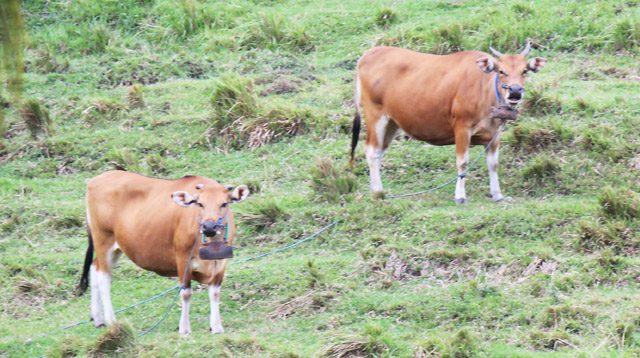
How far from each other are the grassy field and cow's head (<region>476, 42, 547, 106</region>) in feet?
4.00

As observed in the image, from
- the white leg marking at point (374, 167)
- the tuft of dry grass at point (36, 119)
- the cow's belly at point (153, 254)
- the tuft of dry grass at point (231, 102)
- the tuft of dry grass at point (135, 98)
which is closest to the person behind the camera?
the cow's belly at point (153, 254)

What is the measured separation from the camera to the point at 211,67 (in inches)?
707

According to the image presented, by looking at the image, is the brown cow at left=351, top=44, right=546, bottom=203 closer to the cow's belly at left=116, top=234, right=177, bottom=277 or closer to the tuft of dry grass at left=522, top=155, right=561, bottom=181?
the tuft of dry grass at left=522, top=155, right=561, bottom=181

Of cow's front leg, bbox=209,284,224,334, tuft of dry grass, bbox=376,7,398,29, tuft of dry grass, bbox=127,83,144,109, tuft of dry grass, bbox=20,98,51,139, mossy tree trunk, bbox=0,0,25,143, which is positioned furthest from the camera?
tuft of dry grass, bbox=376,7,398,29

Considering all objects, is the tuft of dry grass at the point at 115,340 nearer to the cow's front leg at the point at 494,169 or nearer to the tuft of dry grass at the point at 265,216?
the tuft of dry grass at the point at 265,216

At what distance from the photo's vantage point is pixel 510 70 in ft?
41.3

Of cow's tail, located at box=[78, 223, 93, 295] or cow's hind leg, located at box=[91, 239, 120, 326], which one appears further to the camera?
cow's tail, located at box=[78, 223, 93, 295]

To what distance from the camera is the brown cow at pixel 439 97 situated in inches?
502

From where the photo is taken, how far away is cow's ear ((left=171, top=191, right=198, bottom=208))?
10.3 metres

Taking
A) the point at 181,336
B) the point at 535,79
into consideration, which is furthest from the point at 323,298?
the point at 535,79

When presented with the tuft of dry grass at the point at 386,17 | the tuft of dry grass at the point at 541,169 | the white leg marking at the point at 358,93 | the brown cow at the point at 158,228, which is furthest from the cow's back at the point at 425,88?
the tuft of dry grass at the point at 386,17

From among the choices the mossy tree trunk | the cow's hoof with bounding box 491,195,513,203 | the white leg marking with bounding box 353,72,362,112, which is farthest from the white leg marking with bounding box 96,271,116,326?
the mossy tree trunk

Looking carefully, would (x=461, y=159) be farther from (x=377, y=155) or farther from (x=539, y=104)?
(x=539, y=104)

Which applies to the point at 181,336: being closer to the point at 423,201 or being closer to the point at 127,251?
the point at 127,251
